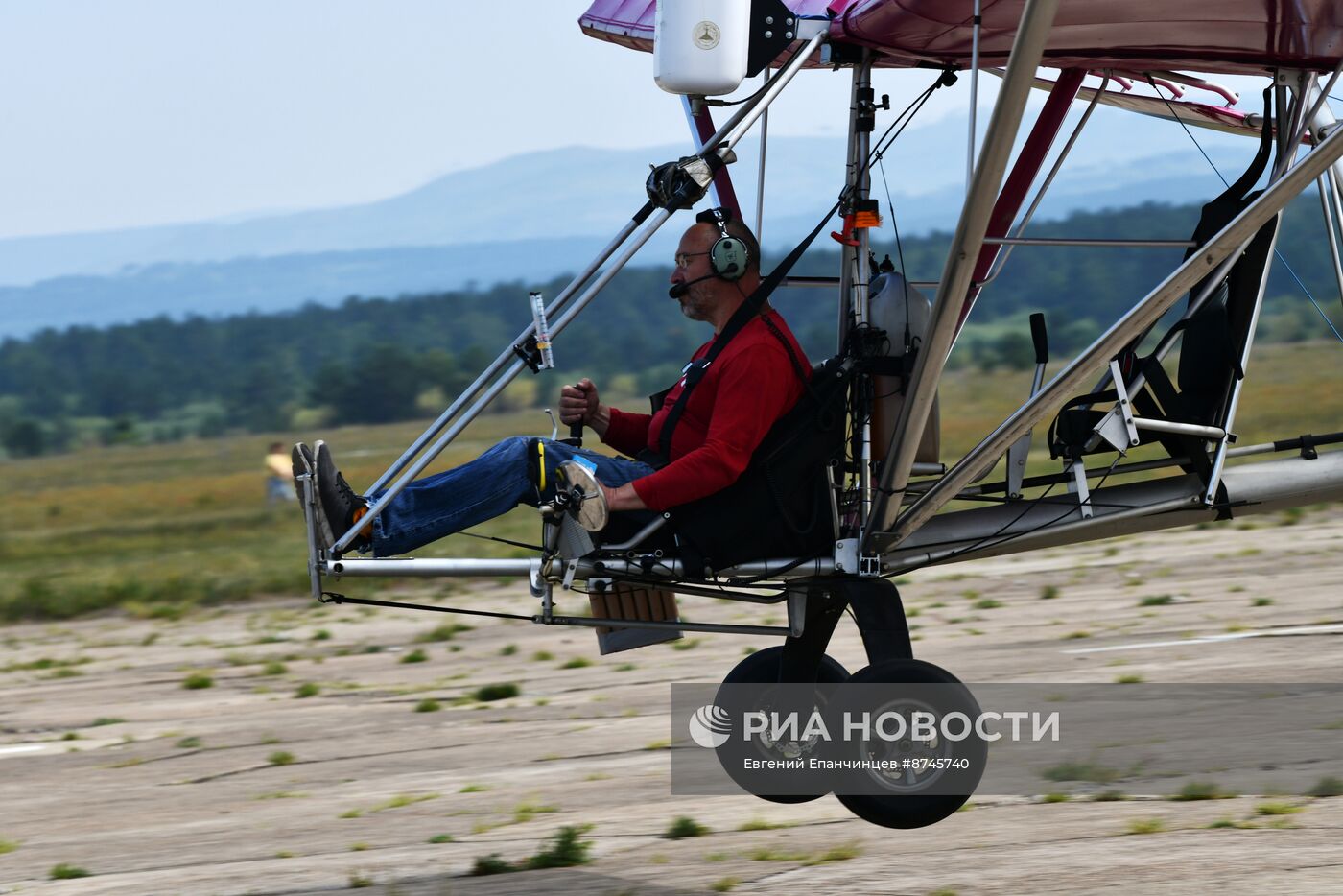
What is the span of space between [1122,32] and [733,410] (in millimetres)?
1994

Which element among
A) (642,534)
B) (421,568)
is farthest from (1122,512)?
(421,568)

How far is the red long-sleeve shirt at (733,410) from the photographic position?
518 cm

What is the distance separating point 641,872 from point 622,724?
3110 millimetres

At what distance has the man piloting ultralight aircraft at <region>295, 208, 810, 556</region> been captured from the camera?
5.20 meters

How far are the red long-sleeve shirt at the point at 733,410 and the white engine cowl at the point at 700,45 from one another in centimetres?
79

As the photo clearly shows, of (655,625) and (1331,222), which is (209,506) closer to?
(655,625)

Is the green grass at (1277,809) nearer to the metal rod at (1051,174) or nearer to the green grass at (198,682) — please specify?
the metal rod at (1051,174)

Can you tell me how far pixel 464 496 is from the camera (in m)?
5.36

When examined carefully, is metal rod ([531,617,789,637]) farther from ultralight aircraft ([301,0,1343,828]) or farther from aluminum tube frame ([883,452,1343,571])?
aluminum tube frame ([883,452,1343,571])

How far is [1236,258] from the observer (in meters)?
5.75

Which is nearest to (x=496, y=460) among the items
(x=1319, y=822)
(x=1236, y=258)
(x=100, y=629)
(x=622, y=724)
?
(x=1236, y=258)

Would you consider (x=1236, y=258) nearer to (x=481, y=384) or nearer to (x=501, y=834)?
(x=481, y=384)

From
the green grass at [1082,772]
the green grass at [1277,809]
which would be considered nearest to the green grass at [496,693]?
the green grass at [1082,772]

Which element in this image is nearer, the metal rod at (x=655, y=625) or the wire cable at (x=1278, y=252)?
the metal rod at (x=655, y=625)
